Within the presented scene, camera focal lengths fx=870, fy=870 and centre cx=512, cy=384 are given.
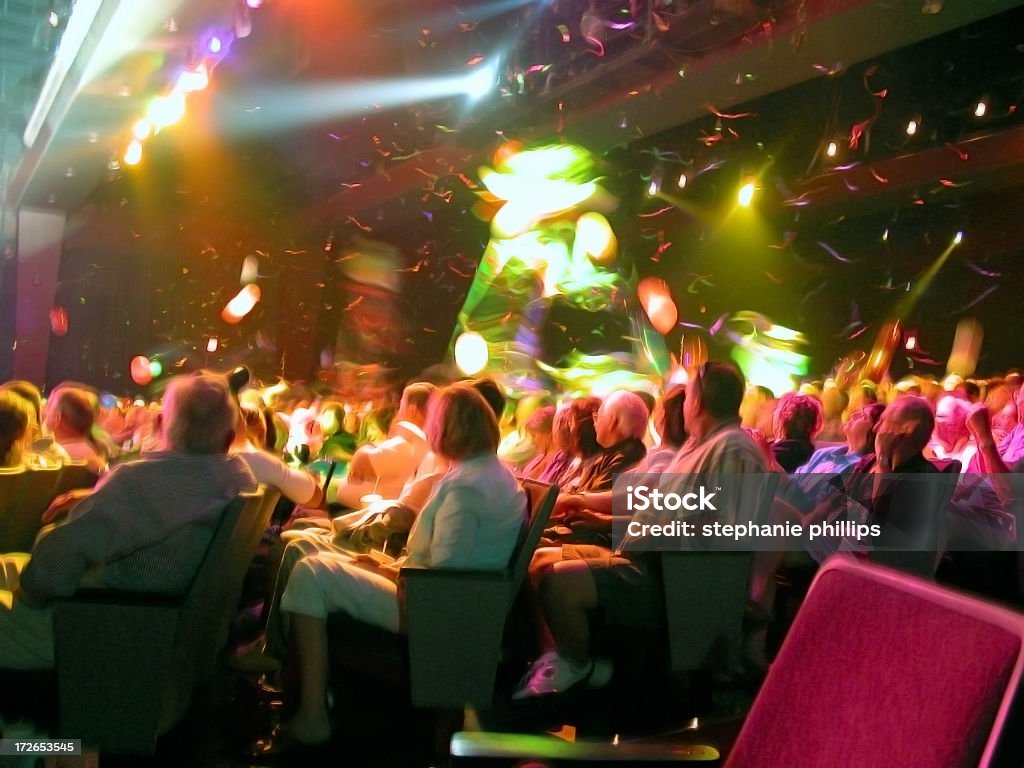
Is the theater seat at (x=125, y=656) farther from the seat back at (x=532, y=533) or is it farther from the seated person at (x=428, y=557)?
the seat back at (x=532, y=533)

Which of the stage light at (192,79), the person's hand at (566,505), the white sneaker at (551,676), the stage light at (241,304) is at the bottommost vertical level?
the white sneaker at (551,676)

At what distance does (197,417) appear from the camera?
7.79ft

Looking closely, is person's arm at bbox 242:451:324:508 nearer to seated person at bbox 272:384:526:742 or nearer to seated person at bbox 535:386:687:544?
seated person at bbox 272:384:526:742

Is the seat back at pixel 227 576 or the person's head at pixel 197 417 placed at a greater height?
the person's head at pixel 197 417

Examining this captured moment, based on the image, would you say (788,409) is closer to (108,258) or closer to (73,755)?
(73,755)

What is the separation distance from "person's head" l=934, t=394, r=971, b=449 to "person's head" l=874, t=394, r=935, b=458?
1290 mm

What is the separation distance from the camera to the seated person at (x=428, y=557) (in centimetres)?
260

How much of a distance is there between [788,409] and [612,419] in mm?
1132

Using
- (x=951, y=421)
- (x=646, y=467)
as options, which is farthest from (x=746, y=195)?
(x=646, y=467)

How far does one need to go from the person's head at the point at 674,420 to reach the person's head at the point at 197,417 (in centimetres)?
183

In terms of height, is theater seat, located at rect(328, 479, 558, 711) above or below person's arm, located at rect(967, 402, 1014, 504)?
below

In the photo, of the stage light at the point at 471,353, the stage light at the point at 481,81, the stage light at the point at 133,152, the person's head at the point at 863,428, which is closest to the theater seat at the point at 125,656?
the person's head at the point at 863,428

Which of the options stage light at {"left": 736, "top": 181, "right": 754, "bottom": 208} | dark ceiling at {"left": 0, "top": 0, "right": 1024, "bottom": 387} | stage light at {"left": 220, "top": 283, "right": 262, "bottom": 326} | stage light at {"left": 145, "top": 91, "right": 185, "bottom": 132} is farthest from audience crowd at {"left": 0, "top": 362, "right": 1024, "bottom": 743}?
stage light at {"left": 220, "top": 283, "right": 262, "bottom": 326}

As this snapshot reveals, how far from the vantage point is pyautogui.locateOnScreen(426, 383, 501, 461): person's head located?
271 centimetres
